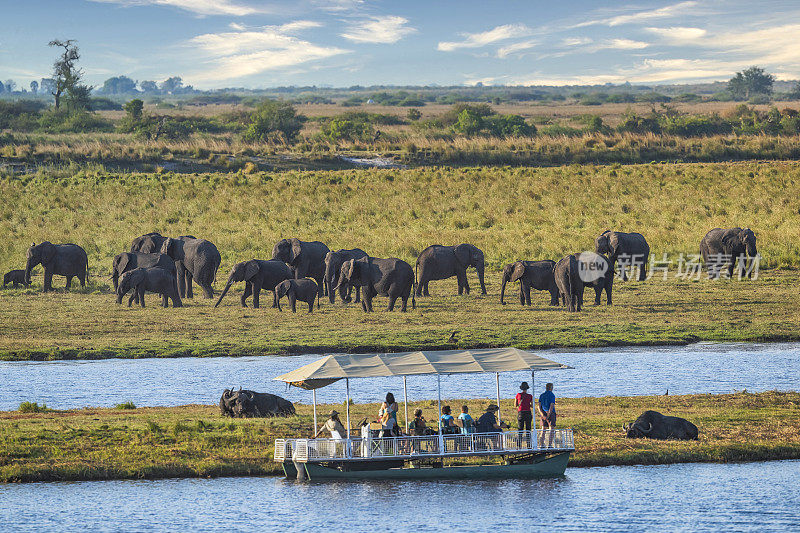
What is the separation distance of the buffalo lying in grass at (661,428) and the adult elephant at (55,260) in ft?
114

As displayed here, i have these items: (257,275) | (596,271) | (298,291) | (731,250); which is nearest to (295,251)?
(257,275)

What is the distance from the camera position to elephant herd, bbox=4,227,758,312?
4681 centimetres

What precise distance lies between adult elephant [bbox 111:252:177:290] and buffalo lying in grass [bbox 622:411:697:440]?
2910cm

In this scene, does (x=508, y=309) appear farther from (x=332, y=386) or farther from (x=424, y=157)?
(x=424, y=157)

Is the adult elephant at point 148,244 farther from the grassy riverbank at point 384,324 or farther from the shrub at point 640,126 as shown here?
the shrub at point 640,126

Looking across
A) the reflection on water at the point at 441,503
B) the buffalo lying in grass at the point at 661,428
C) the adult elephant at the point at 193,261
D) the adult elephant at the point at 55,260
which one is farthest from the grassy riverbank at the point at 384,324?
the reflection on water at the point at 441,503

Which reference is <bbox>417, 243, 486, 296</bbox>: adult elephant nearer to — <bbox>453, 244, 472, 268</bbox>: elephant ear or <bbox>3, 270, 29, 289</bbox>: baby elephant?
<bbox>453, 244, 472, 268</bbox>: elephant ear

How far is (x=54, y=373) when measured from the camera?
37719mm

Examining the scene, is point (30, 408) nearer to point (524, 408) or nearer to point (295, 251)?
point (524, 408)

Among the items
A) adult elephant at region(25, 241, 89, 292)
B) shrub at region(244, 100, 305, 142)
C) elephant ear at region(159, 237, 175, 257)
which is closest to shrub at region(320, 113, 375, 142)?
shrub at region(244, 100, 305, 142)

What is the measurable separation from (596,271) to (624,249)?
27.0ft

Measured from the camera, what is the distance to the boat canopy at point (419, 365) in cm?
2469

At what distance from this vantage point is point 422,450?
81.1 ft

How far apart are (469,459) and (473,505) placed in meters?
2.47
